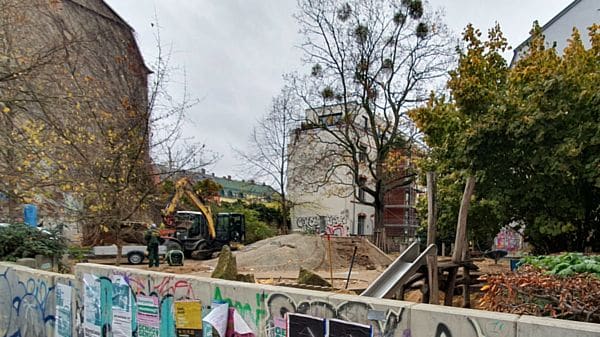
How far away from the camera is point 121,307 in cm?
473

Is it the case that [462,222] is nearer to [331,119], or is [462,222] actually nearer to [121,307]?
[121,307]

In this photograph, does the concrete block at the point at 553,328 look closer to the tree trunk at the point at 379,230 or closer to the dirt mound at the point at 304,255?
the dirt mound at the point at 304,255

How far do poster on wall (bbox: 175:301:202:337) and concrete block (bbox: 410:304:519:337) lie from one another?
201cm

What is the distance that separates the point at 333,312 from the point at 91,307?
3209 millimetres

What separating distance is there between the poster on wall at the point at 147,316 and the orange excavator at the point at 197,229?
16.8 meters

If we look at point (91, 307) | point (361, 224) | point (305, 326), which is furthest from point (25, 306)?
point (361, 224)

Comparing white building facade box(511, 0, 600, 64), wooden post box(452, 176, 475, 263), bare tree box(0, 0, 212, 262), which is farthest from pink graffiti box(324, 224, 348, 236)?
wooden post box(452, 176, 475, 263)

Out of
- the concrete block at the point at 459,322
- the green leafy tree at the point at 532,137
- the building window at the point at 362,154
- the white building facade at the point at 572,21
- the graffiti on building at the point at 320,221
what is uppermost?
the white building facade at the point at 572,21

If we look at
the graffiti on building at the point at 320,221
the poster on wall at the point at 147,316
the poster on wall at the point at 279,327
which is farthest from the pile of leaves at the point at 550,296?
the graffiti on building at the point at 320,221

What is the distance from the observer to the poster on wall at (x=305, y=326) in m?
3.29

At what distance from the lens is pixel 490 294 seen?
14.6 ft

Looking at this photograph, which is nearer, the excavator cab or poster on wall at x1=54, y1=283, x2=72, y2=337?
poster on wall at x1=54, y1=283, x2=72, y2=337

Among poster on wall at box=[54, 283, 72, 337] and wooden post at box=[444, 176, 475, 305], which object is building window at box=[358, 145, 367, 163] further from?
poster on wall at box=[54, 283, 72, 337]

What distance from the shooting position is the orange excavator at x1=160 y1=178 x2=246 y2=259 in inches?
A: 886
